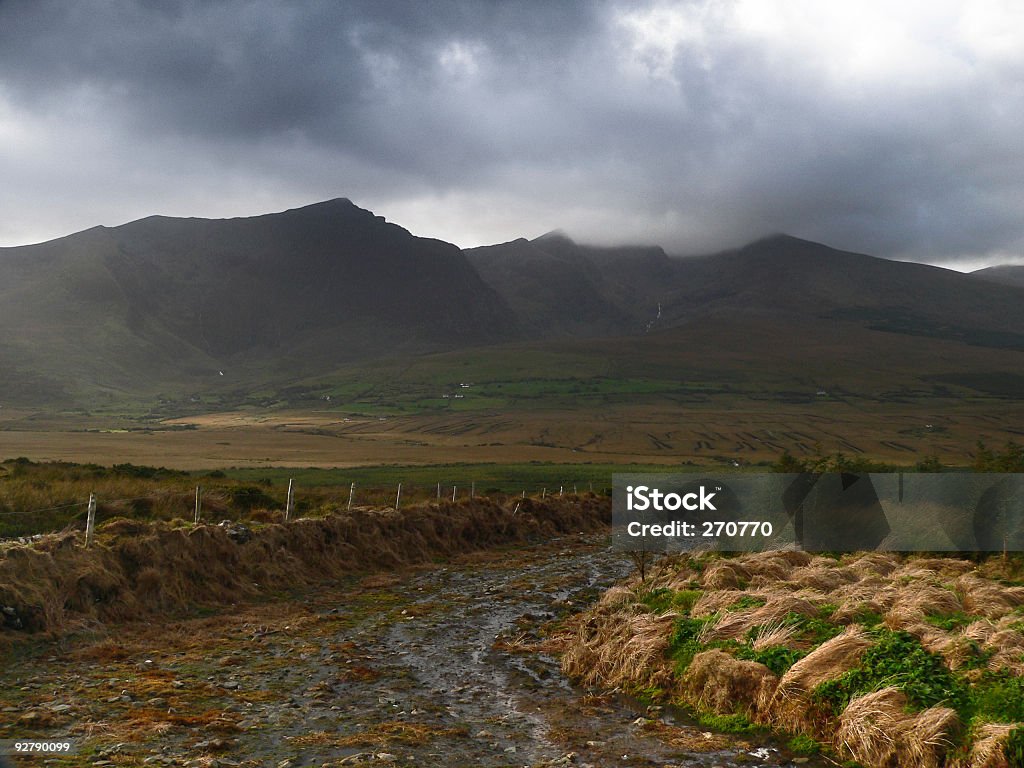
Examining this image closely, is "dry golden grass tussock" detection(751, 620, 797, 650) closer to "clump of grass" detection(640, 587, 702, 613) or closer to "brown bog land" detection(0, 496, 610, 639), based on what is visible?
"clump of grass" detection(640, 587, 702, 613)

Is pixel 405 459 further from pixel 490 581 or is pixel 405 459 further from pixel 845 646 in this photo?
pixel 845 646

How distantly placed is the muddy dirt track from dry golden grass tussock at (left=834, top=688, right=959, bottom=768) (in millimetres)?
728

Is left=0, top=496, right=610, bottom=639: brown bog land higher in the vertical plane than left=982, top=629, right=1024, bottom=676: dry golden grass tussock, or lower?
lower

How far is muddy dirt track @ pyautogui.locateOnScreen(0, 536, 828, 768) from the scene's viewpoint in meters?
11.0

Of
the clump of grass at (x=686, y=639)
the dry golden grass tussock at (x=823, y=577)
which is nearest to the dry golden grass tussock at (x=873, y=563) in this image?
the dry golden grass tussock at (x=823, y=577)

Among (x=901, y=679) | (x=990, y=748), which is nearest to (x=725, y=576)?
(x=901, y=679)

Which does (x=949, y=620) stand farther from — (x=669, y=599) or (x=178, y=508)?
(x=178, y=508)

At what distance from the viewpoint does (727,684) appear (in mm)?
13109

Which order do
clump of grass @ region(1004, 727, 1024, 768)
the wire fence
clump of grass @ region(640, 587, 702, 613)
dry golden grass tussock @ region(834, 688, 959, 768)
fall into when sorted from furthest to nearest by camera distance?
the wire fence
clump of grass @ region(640, 587, 702, 613)
dry golden grass tussock @ region(834, 688, 959, 768)
clump of grass @ region(1004, 727, 1024, 768)

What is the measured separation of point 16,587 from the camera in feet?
54.3

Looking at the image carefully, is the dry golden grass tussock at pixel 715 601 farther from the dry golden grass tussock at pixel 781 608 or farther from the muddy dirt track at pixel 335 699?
the muddy dirt track at pixel 335 699

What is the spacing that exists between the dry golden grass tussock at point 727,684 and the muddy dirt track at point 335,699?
2.61ft

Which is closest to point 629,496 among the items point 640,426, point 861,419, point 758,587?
point 758,587

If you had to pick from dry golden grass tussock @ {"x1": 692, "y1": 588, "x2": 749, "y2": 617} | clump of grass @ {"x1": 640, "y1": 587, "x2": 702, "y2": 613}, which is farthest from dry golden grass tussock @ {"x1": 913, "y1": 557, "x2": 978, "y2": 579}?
clump of grass @ {"x1": 640, "y1": 587, "x2": 702, "y2": 613}
